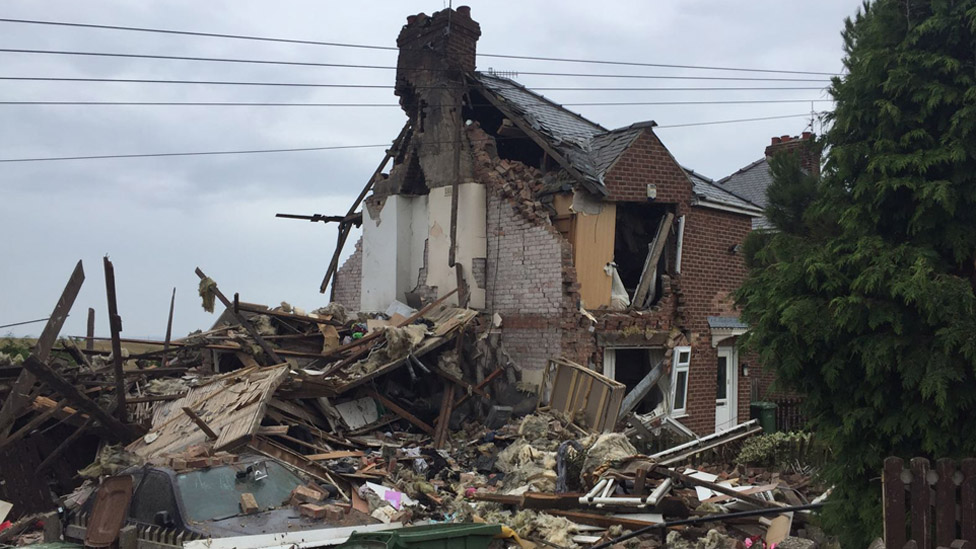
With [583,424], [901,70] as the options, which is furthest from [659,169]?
[901,70]

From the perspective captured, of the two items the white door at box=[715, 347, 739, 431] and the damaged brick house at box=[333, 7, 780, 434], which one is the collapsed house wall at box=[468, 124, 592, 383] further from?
the white door at box=[715, 347, 739, 431]

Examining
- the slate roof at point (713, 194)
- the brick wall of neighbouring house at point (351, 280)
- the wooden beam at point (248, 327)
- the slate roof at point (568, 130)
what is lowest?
the wooden beam at point (248, 327)

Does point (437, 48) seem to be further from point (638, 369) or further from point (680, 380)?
point (680, 380)

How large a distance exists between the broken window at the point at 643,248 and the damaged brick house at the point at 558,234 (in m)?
0.03

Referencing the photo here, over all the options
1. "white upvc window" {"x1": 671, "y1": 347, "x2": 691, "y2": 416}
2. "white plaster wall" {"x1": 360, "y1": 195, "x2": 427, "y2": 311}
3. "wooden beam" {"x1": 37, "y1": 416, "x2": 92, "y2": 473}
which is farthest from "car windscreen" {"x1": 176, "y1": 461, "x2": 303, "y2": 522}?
"white plaster wall" {"x1": 360, "y1": 195, "x2": 427, "y2": 311}

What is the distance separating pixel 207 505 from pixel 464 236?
30.7ft

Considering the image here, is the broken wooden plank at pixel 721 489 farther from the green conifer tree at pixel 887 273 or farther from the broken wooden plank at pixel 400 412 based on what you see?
the broken wooden plank at pixel 400 412

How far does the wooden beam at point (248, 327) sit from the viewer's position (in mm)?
14141

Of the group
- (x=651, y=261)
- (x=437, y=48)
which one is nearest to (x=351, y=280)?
(x=437, y=48)

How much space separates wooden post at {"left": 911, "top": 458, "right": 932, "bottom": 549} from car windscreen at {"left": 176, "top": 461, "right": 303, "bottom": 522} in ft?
18.0

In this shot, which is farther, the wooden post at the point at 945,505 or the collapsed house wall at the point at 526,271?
the collapsed house wall at the point at 526,271

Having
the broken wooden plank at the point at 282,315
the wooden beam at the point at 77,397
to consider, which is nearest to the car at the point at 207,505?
the wooden beam at the point at 77,397

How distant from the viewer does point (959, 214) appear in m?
7.30

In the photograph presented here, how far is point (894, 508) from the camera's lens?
5781 millimetres
